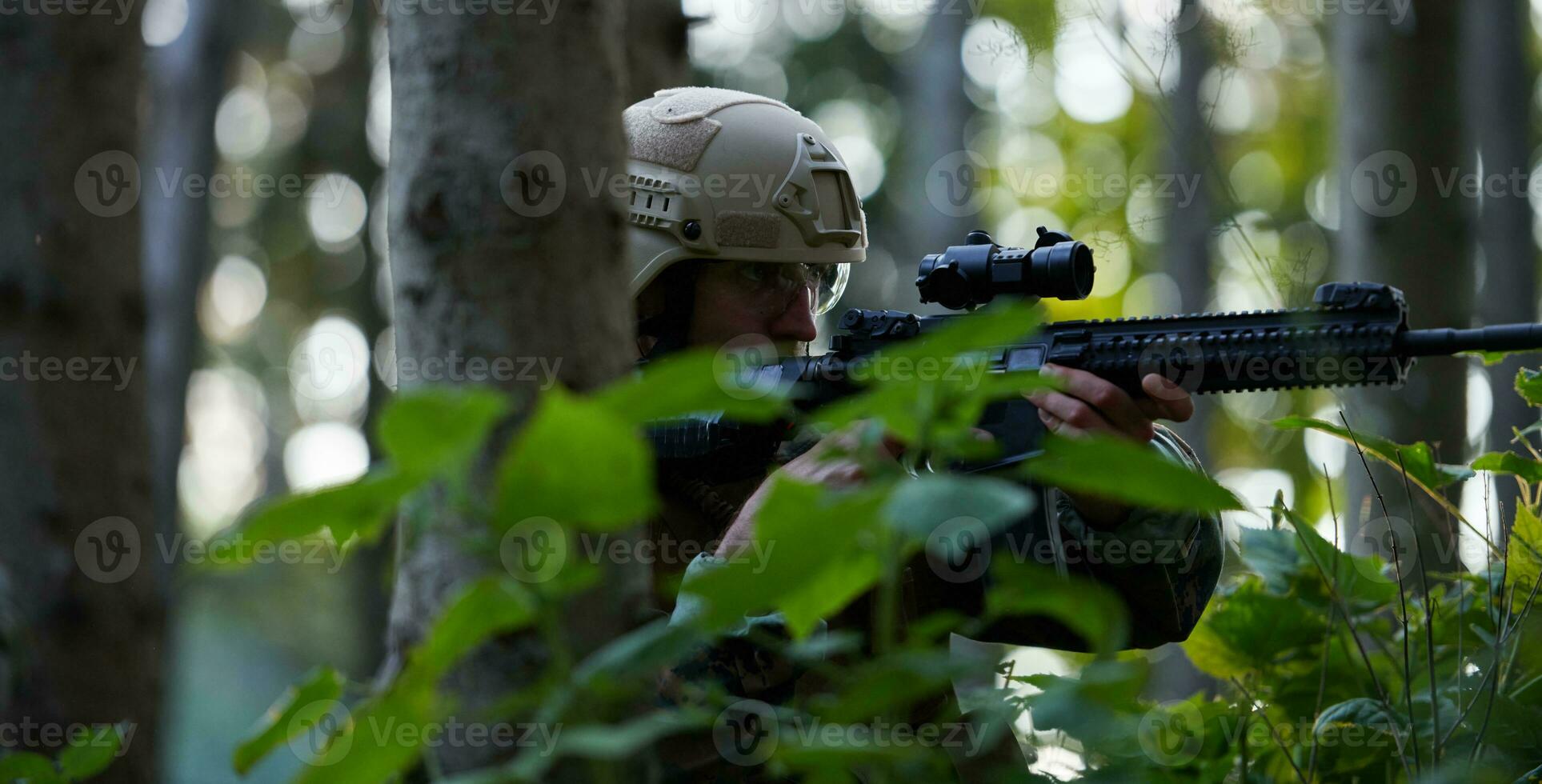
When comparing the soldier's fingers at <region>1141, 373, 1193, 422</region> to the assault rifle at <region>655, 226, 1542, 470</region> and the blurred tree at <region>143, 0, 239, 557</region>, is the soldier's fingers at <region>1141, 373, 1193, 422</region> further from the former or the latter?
the blurred tree at <region>143, 0, 239, 557</region>

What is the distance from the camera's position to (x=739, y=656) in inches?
90.7

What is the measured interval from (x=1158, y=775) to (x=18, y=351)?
4242 mm

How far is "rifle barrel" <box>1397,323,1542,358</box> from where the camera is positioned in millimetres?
2242

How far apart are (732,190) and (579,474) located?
251 centimetres

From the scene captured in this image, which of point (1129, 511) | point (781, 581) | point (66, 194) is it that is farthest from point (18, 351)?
point (781, 581)

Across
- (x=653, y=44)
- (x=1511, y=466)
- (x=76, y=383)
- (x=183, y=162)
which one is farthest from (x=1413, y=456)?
(x=183, y=162)

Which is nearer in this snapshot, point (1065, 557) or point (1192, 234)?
point (1065, 557)

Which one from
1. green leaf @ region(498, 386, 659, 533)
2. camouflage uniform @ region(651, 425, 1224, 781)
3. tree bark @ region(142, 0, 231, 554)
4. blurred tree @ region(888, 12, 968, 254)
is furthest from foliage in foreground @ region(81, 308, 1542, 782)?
tree bark @ region(142, 0, 231, 554)

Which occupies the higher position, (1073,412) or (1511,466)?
(1511,466)

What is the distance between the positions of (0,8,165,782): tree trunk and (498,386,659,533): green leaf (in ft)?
12.9

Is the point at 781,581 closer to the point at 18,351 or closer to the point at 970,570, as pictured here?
the point at 970,570

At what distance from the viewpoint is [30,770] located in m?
1.58

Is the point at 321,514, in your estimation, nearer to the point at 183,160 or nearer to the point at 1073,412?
the point at 1073,412

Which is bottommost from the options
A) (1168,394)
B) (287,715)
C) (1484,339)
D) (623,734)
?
(1168,394)
